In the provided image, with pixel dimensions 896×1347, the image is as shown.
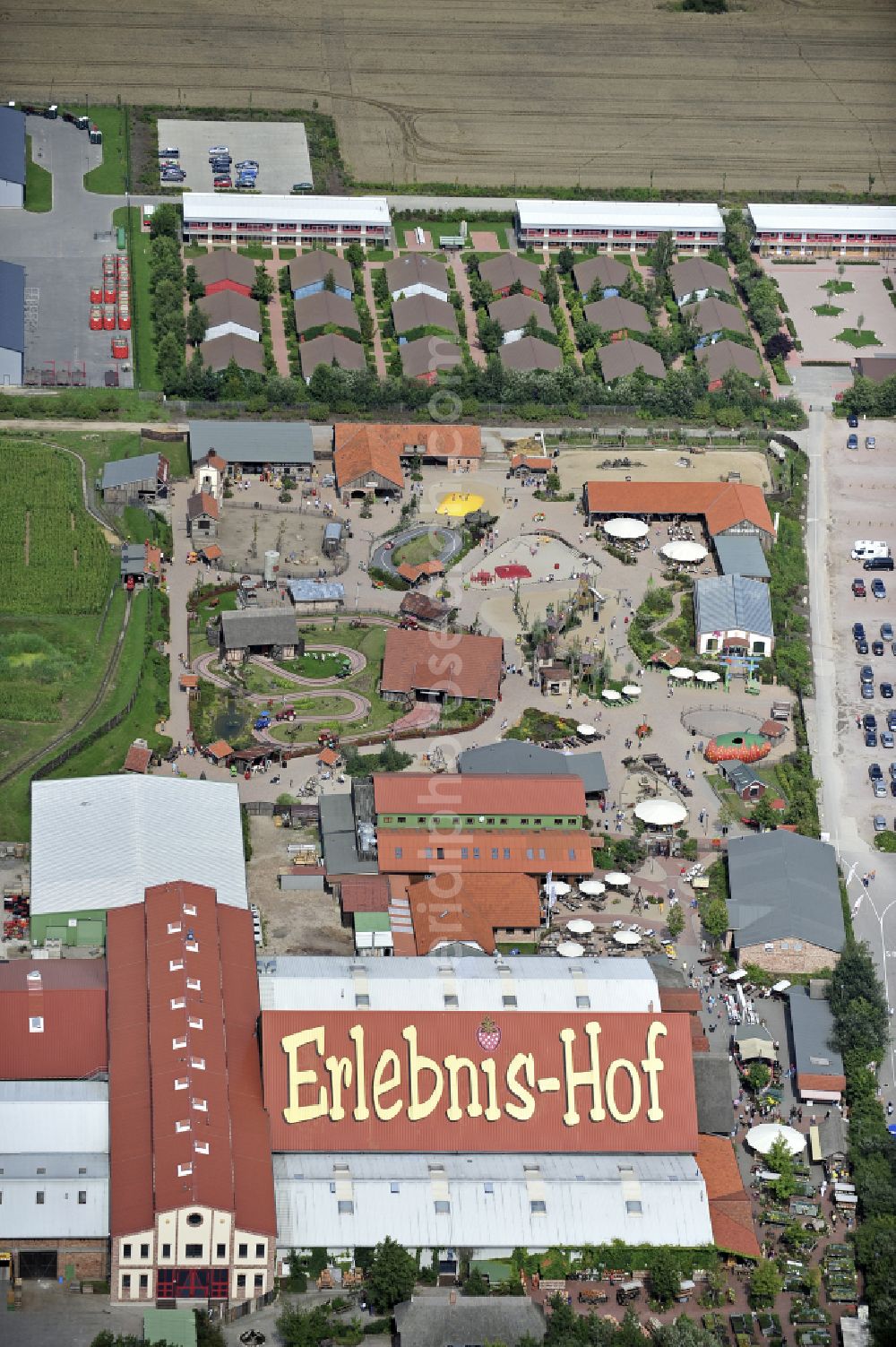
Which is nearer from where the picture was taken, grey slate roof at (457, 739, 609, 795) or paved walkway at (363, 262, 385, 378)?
grey slate roof at (457, 739, 609, 795)

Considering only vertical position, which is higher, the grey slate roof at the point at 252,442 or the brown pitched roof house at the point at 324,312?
the brown pitched roof house at the point at 324,312

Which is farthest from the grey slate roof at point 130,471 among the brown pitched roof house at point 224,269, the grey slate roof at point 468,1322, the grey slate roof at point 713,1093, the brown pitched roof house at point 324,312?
the grey slate roof at point 468,1322

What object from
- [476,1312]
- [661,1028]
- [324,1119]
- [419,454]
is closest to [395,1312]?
[476,1312]

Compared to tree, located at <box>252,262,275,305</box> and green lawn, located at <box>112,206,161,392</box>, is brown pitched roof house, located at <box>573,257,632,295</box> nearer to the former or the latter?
tree, located at <box>252,262,275,305</box>

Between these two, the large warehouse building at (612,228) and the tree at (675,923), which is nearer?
the tree at (675,923)

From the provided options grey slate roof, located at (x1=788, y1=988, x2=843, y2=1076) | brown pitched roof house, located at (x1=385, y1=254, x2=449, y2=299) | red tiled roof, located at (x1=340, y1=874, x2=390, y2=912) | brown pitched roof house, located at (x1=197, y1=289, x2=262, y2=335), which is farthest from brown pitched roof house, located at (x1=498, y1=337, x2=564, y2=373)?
grey slate roof, located at (x1=788, y1=988, x2=843, y2=1076)

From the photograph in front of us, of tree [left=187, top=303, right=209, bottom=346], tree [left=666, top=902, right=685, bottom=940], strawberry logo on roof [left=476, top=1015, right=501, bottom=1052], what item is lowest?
strawberry logo on roof [left=476, top=1015, right=501, bottom=1052]

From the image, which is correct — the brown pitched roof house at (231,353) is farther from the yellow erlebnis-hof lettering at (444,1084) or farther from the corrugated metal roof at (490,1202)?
the corrugated metal roof at (490,1202)

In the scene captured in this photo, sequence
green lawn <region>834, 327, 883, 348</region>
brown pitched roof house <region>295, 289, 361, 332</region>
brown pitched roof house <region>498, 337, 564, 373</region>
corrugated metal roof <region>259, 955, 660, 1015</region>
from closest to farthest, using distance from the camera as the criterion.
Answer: corrugated metal roof <region>259, 955, 660, 1015</region> → brown pitched roof house <region>498, 337, 564, 373</region> → brown pitched roof house <region>295, 289, 361, 332</region> → green lawn <region>834, 327, 883, 348</region>
